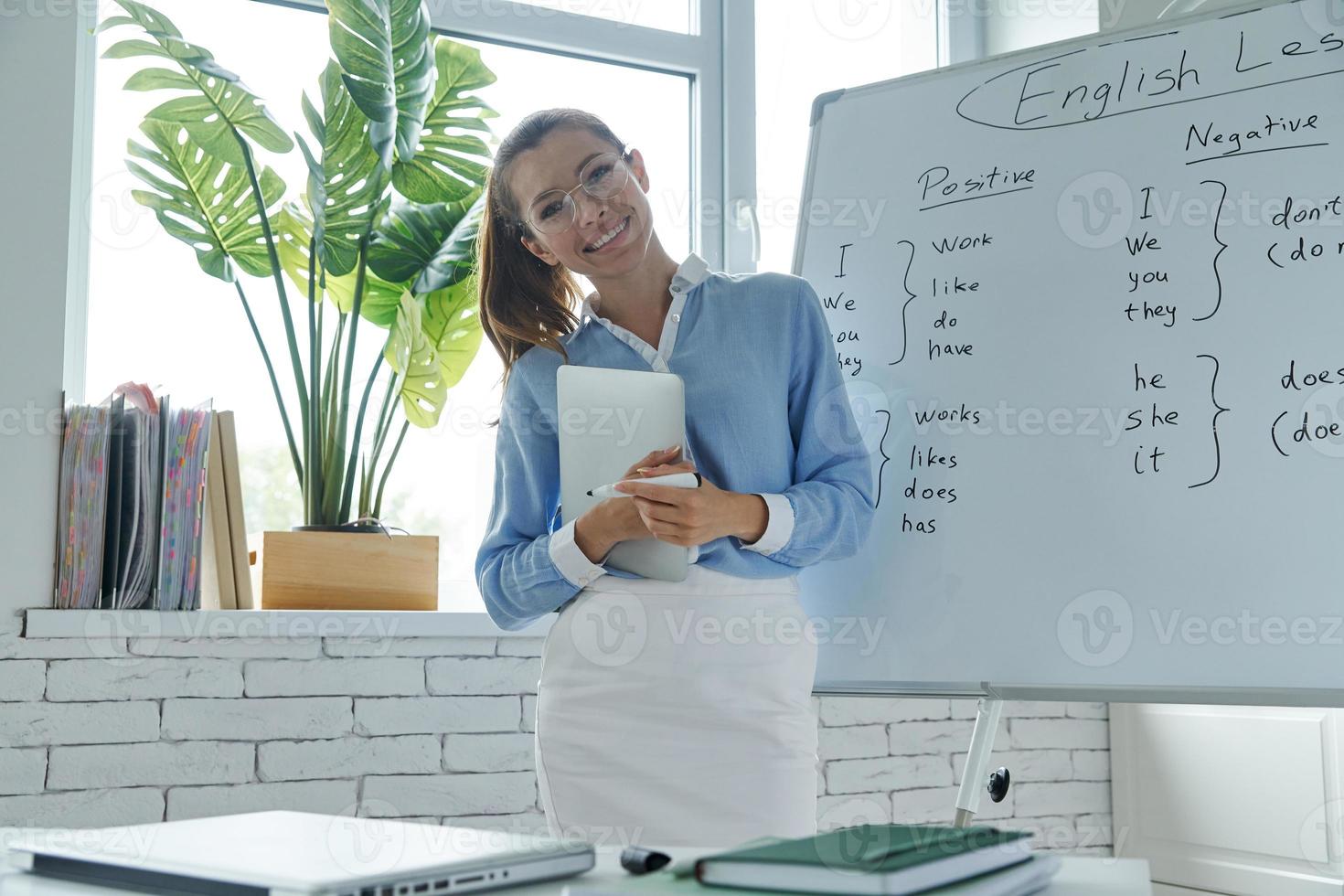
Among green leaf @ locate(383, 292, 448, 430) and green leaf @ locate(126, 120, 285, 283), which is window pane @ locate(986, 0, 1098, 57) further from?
green leaf @ locate(126, 120, 285, 283)

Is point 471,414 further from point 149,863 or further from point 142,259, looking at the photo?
point 149,863

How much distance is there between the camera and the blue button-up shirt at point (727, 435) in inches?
54.1

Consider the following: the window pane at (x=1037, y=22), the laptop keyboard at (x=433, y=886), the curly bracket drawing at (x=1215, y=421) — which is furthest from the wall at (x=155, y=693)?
the window pane at (x=1037, y=22)

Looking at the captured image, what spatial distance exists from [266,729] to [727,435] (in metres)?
1.00

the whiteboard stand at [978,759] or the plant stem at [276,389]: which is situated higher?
the plant stem at [276,389]

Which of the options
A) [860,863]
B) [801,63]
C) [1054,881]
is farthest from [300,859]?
[801,63]

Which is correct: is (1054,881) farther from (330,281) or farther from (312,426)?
(330,281)

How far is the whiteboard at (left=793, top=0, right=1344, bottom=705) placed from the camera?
4.14 ft

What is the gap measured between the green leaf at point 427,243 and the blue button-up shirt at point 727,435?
0.50 meters

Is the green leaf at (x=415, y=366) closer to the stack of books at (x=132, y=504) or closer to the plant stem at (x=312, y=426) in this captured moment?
the plant stem at (x=312, y=426)

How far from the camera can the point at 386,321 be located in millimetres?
2062

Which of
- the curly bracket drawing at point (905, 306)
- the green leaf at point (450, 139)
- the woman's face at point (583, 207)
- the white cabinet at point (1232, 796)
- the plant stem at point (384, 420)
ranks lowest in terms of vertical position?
the white cabinet at point (1232, 796)

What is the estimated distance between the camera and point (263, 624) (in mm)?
1857

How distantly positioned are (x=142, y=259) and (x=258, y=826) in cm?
158
